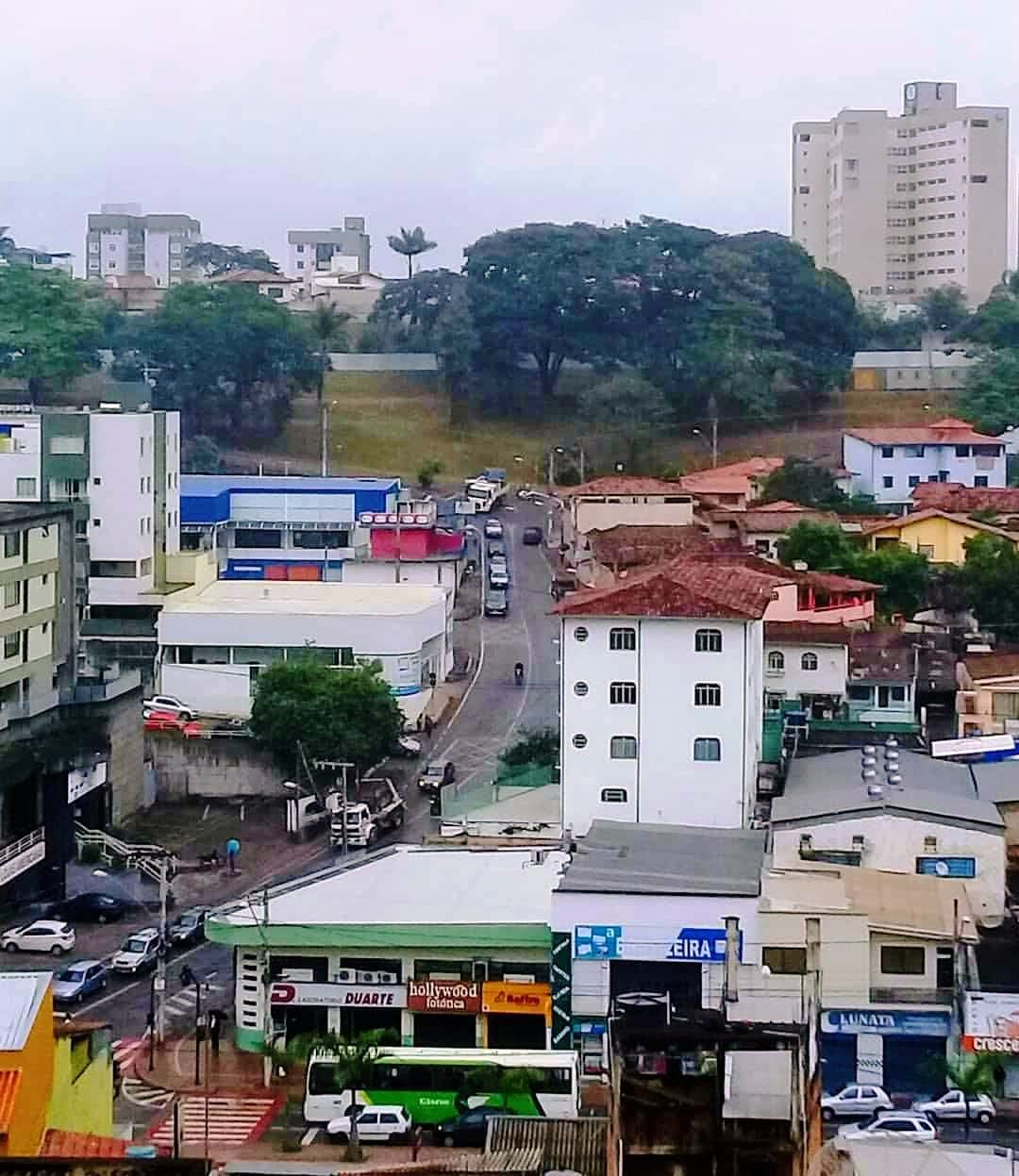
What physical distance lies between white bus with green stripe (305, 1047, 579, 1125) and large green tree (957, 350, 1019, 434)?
2980cm

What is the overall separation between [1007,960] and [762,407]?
3005 centimetres

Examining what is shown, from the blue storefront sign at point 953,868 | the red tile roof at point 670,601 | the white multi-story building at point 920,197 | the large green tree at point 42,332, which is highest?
the white multi-story building at point 920,197

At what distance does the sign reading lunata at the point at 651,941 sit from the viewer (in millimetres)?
14852

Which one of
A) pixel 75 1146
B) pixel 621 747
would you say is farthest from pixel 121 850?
pixel 75 1146

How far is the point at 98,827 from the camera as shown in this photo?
2120 cm

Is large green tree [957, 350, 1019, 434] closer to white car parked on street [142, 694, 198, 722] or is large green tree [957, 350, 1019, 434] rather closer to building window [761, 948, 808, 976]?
white car parked on street [142, 694, 198, 722]

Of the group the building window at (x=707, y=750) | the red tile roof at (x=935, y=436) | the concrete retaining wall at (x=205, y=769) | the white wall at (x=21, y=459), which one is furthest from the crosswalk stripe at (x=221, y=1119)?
the red tile roof at (x=935, y=436)

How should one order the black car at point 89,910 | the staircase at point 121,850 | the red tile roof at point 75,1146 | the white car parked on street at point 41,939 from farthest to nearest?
the staircase at point 121,850 → the black car at point 89,910 → the white car parked on street at point 41,939 → the red tile roof at point 75,1146

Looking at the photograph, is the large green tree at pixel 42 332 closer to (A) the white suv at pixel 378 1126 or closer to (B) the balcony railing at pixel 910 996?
(B) the balcony railing at pixel 910 996

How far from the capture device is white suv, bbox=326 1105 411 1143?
13.5m

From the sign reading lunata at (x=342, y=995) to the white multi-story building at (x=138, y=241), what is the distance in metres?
62.5

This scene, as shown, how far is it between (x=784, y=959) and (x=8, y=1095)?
6823 mm

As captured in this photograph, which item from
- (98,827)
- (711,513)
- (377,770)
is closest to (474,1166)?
(98,827)

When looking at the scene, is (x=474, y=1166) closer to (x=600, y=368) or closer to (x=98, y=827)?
(x=98, y=827)
